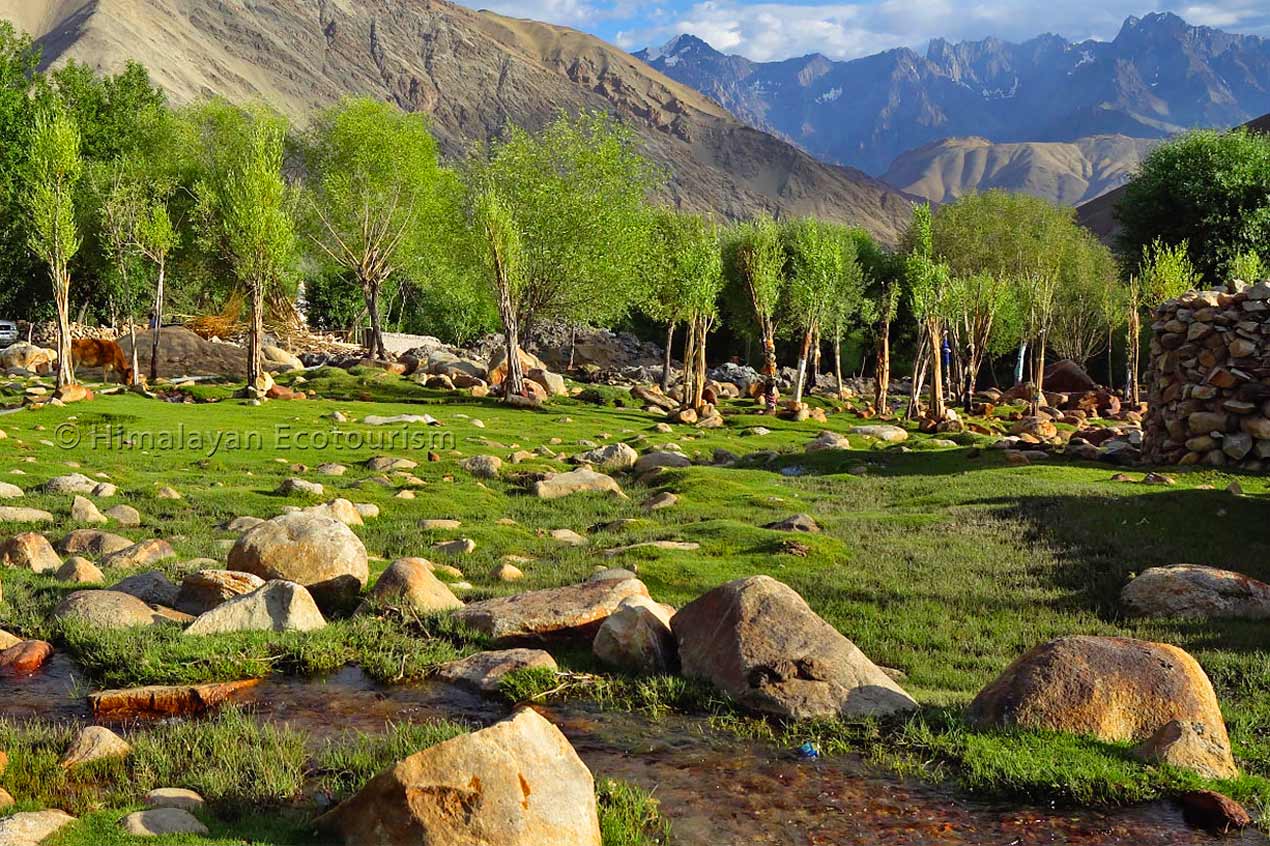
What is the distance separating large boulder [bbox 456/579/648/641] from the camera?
1116cm

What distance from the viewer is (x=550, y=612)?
37.1ft

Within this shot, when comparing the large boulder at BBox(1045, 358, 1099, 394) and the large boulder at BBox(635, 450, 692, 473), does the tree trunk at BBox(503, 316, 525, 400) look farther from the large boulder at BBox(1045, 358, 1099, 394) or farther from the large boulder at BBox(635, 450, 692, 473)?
the large boulder at BBox(1045, 358, 1099, 394)

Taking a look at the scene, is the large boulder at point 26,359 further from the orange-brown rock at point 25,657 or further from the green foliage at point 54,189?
the orange-brown rock at point 25,657

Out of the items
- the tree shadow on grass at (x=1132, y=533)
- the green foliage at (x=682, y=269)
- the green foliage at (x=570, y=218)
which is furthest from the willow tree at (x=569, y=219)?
the tree shadow on grass at (x=1132, y=533)

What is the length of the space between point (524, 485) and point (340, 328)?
202 feet

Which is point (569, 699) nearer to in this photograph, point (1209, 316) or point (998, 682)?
point (998, 682)

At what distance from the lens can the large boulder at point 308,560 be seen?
1279cm

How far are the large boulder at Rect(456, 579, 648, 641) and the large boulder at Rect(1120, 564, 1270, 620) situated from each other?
6.29m

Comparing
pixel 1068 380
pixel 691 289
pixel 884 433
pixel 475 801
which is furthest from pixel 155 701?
pixel 1068 380

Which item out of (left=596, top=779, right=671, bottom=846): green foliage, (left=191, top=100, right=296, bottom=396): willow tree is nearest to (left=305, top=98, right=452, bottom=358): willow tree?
(left=191, top=100, right=296, bottom=396): willow tree

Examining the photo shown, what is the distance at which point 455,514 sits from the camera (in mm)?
19250

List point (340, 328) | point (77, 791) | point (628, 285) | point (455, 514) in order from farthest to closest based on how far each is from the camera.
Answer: point (340, 328), point (628, 285), point (455, 514), point (77, 791)

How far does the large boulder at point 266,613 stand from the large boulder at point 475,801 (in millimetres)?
4959

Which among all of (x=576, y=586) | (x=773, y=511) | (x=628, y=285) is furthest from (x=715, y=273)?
(x=576, y=586)
